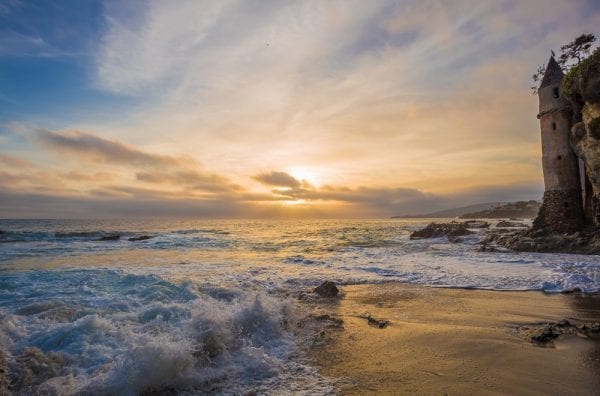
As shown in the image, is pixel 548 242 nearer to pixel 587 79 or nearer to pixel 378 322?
pixel 587 79

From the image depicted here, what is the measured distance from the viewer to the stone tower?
21672 mm

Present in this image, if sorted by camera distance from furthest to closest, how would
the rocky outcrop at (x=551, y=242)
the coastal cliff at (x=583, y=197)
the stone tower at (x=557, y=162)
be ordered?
1. the stone tower at (x=557, y=162)
2. the rocky outcrop at (x=551, y=242)
3. the coastal cliff at (x=583, y=197)

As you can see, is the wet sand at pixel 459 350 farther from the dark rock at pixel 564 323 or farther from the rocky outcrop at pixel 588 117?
the rocky outcrop at pixel 588 117

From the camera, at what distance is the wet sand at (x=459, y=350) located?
172 inches

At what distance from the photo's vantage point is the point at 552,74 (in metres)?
22.5

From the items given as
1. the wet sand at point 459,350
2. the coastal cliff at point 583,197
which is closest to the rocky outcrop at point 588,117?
the coastal cliff at point 583,197

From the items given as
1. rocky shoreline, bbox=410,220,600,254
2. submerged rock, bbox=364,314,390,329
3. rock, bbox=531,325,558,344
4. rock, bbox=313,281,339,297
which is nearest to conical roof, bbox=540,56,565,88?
rocky shoreline, bbox=410,220,600,254

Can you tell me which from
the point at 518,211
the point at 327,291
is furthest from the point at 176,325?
the point at 518,211

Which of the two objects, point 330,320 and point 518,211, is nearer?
point 330,320

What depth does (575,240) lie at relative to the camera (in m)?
18.9

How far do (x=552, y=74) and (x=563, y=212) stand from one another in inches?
353

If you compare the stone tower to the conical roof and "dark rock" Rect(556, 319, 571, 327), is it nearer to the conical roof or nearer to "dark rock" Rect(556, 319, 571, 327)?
the conical roof

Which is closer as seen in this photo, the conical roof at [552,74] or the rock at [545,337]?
the rock at [545,337]

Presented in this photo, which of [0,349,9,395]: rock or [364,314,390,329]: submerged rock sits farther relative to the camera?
[364,314,390,329]: submerged rock
